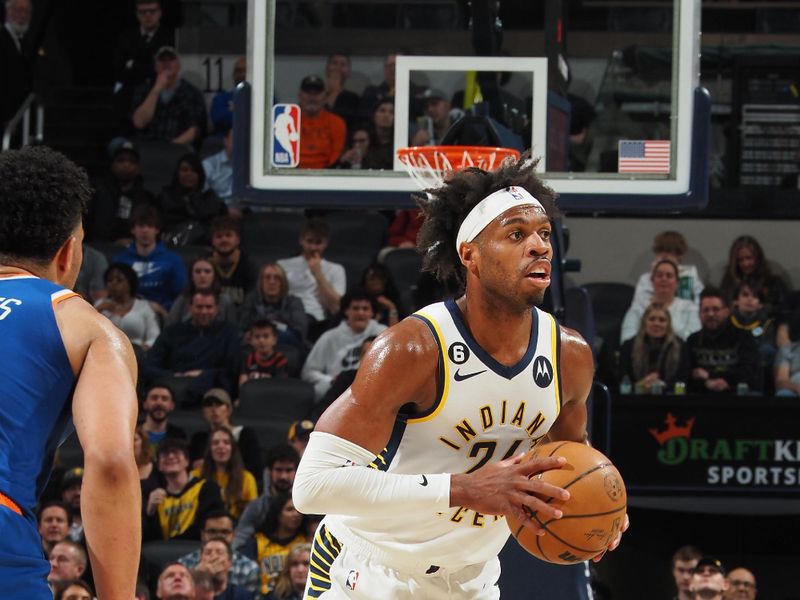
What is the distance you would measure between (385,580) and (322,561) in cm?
26

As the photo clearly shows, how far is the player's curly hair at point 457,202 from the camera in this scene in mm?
4586

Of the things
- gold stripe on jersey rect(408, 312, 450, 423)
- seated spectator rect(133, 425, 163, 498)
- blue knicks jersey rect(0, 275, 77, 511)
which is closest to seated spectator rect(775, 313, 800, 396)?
seated spectator rect(133, 425, 163, 498)

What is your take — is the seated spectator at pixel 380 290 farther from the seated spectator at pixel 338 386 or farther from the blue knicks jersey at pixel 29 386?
the blue knicks jersey at pixel 29 386

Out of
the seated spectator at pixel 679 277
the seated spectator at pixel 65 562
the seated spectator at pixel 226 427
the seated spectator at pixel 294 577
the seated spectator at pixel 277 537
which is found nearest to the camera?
the seated spectator at pixel 65 562

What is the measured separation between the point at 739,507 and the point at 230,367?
142 inches

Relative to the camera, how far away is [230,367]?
33.0 ft

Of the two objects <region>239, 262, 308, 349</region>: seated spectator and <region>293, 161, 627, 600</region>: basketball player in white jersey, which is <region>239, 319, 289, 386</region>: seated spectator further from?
<region>293, 161, 627, 600</region>: basketball player in white jersey

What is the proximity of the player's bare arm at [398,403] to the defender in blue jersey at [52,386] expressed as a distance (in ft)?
3.66

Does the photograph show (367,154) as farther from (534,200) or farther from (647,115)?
(534,200)

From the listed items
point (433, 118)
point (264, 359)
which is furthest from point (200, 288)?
point (433, 118)

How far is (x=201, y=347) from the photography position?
10062mm

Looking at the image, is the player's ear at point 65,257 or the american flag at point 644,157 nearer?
the player's ear at point 65,257

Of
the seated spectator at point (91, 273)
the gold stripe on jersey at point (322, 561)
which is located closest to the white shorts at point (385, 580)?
the gold stripe on jersey at point (322, 561)

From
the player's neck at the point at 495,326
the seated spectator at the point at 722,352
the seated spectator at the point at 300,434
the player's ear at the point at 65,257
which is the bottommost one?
the seated spectator at the point at 300,434
